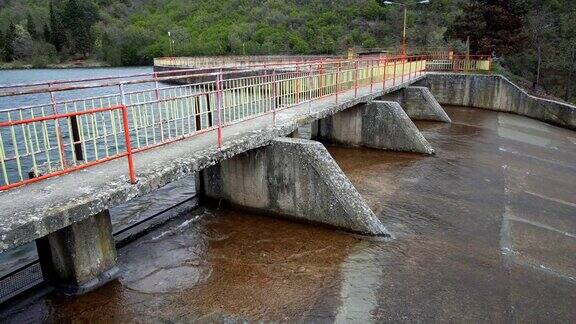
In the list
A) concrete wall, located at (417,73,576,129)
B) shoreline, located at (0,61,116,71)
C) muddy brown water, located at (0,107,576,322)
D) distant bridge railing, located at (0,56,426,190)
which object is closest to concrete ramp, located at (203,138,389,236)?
muddy brown water, located at (0,107,576,322)

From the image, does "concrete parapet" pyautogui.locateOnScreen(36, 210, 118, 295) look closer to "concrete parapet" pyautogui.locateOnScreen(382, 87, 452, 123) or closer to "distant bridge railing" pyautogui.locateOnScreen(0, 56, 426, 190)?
"distant bridge railing" pyautogui.locateOnScreen(0, 56, 426, 190)

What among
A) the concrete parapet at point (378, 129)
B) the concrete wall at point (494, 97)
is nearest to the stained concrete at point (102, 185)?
the concrete parapet at point (378, 129)

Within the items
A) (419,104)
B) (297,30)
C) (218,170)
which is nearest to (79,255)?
(218,170)

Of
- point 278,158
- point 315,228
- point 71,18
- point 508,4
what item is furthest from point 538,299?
point 71,18

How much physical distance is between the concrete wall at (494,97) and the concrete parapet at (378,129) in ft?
36.7

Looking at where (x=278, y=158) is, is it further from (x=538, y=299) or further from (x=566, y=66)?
(x=566, y=66)

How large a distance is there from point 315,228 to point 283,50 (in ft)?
225

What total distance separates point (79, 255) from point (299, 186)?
144 inches

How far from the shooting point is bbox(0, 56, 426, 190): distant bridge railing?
17.3ft

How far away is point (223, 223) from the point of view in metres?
7.88

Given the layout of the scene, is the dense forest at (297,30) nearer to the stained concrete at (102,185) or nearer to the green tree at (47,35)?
the green tree at (47,35)

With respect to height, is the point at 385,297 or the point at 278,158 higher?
the point at 278,158

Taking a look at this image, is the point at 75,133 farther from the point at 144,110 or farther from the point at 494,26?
the point at 494,26

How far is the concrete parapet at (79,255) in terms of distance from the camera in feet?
17.4
